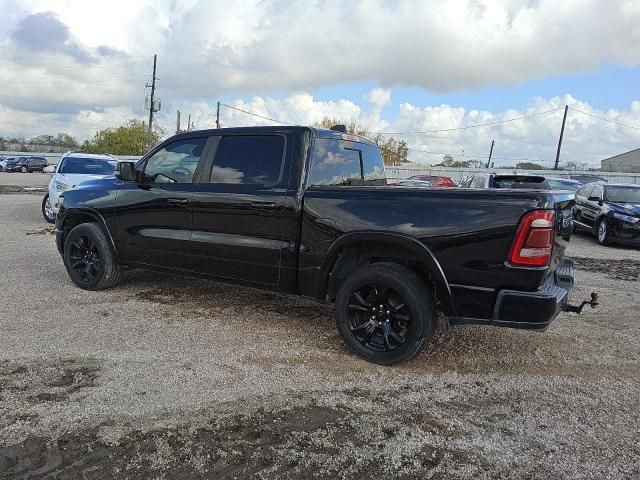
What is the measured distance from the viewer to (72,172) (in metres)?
12.3

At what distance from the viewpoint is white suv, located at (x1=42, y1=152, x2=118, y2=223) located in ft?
38.2

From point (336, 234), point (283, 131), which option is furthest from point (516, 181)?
point (336, 234)

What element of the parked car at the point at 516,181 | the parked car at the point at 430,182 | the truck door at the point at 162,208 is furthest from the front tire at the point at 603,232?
the truck door at the point at 162,208

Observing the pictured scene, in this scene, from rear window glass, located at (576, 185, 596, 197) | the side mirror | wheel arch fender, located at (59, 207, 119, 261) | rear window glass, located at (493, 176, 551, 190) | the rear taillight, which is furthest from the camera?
rear window glass, located at (576, 185, 596, 197)

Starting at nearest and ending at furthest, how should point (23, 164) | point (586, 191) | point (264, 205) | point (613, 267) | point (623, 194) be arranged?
point (264, 205) < point (613, 267) < point (623, 194) < point (586, 191) < point (23, 164)

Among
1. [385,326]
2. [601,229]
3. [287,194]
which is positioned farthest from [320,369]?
[601,229]

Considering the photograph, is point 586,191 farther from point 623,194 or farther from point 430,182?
point 430,182

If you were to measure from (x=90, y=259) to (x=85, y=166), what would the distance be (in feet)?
24.2

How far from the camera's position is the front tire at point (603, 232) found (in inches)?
448

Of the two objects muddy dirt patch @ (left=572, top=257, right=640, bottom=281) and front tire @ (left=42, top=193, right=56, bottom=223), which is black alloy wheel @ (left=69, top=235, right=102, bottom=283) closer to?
muddy dirt patch @ (left=572, top=257, right=640, bottom=281)

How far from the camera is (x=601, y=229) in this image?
11.7 metres

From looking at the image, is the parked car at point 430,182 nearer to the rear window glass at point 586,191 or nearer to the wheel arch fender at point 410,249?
the wheel arch fender at point 410,249

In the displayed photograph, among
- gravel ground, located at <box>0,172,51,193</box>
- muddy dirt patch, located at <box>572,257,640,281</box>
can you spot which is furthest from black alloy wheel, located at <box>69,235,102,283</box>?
gravel ground, located at <box>0,172,51,193</box>

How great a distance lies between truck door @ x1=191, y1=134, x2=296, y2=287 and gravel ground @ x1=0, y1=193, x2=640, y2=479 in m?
0.62
